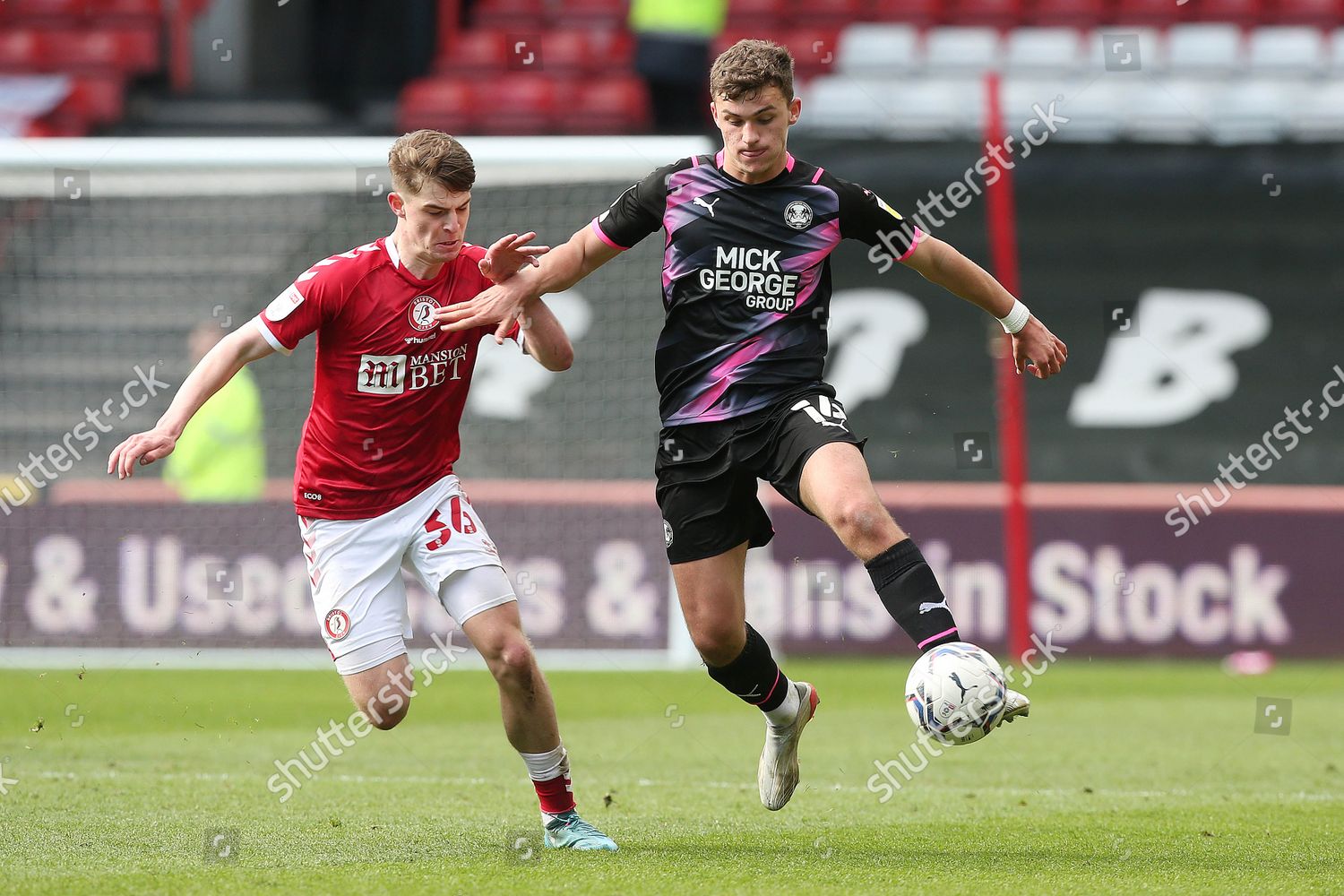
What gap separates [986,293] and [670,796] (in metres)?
2.20

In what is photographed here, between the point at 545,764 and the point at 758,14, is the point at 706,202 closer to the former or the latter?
the point at 545,764

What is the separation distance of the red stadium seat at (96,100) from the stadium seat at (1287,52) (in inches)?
375

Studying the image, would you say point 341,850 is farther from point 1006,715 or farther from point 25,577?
point 25,577

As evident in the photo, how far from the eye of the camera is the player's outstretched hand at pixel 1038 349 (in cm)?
503

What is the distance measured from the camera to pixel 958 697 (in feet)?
13.2

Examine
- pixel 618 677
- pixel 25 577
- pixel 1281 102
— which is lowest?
pixel 618 677

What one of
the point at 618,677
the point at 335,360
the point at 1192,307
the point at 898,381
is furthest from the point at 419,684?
the point at 1192,307

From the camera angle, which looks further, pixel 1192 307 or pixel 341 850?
pixel 1192 307

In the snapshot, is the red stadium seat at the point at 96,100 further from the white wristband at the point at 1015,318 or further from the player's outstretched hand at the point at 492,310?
the white wristband at the point at 1015,318

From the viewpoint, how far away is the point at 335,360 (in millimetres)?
4961

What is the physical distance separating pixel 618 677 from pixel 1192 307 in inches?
178

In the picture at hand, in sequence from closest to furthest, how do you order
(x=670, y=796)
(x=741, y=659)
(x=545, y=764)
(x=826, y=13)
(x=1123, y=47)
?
(x=545, y=764) → (x=741, y=659) → (x=670, y=796) → (x=1123, y=47) → (x=826, y=13)

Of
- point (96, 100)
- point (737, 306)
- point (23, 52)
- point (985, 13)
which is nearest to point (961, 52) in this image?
point (985, 13)

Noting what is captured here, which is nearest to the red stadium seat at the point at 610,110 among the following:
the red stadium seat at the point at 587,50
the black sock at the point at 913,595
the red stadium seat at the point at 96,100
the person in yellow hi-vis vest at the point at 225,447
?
the red stadium seat at the point at 587,50
